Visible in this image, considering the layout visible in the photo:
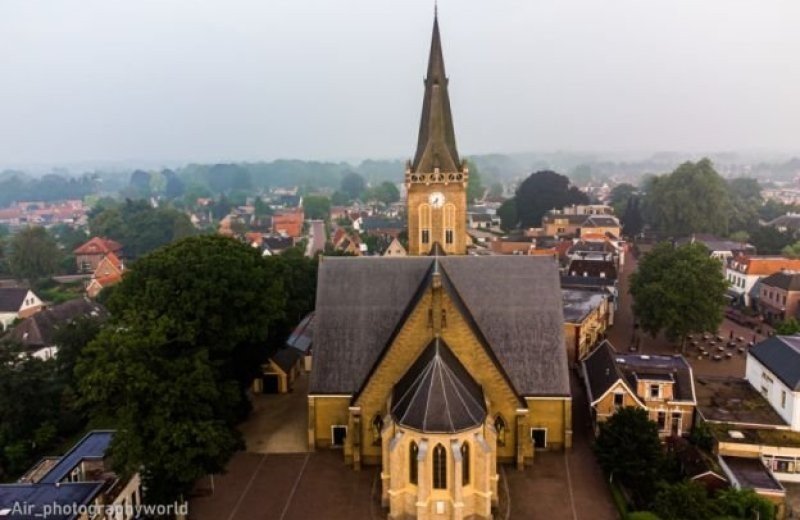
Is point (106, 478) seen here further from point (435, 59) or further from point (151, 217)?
point (151, 217)

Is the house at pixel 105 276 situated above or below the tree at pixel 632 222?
below

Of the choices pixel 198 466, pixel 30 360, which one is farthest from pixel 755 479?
pixel 30 360

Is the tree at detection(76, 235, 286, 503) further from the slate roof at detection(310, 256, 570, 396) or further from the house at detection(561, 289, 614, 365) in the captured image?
the house at detection(561, 289, 614, 365)

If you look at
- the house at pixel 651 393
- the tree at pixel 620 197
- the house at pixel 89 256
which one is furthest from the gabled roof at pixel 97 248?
the tree at pixel 620 197

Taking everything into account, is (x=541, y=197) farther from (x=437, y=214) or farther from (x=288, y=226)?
(x=437, y=214)

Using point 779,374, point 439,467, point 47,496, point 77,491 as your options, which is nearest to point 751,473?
point 779,374

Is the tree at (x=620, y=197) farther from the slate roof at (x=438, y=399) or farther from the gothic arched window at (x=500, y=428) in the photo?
the slate roof at (x=438, y=399)
